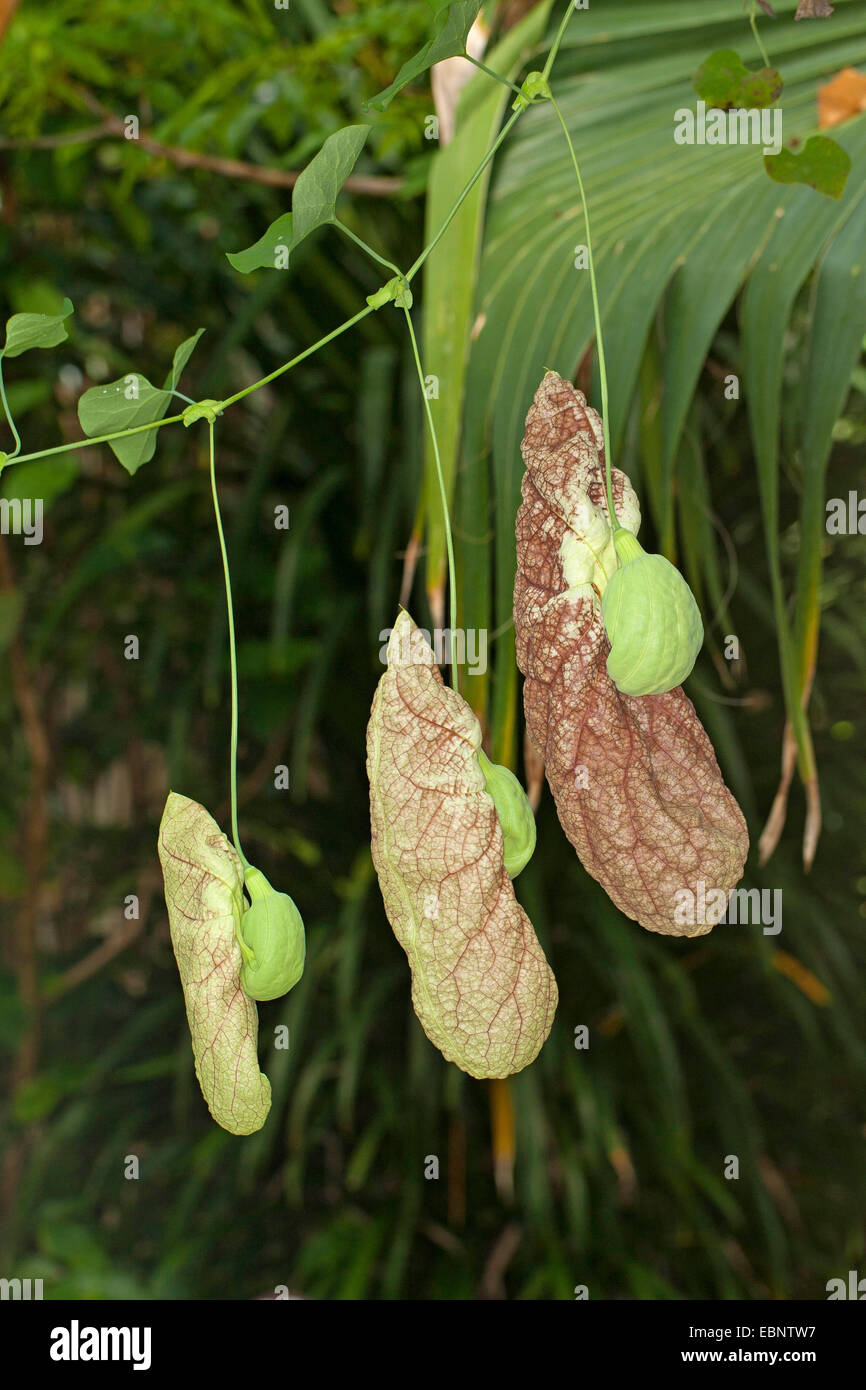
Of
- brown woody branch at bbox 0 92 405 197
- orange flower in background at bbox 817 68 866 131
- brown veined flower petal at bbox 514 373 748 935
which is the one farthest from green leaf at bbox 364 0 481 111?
brown woody branch at bbox 0 92 405 197

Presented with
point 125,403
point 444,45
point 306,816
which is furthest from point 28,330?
point 306,816

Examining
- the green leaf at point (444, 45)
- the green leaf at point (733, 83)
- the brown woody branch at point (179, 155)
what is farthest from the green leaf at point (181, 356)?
the brown woody branch at point (179, 155)

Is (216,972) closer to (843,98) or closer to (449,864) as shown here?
(449,864)

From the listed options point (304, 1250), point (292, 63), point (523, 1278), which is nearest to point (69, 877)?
point (304, 1250)

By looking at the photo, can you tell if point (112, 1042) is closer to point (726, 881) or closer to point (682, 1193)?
point (682, 1193)

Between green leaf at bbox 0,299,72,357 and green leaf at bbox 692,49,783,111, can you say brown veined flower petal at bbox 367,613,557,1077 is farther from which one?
green leaf at bbox 692,49,783,111
